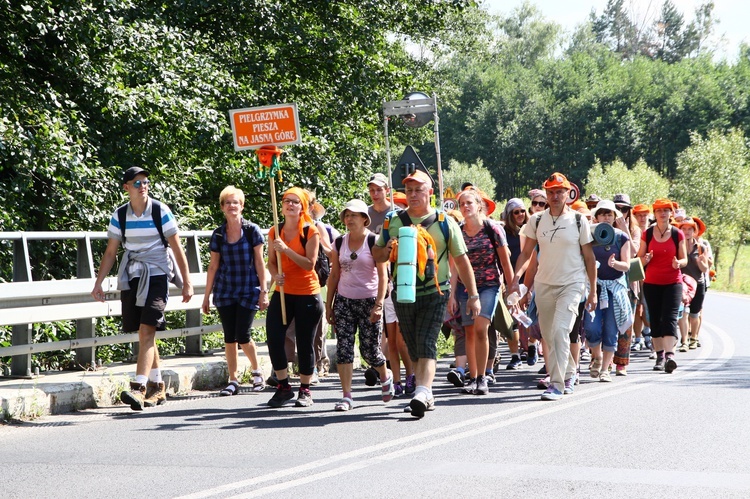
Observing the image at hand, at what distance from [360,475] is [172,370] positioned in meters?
4.41

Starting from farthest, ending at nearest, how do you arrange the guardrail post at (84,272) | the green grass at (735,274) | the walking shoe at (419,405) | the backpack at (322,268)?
the green grass at (735,274) < the backpack at (322,268) < the guardrail post at (84,272) < the walking shoe at (419,405)

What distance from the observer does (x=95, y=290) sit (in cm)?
877

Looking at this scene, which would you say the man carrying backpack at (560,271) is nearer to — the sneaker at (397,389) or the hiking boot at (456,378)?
the hiking boot at (456,378)

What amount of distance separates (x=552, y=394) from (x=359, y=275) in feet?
6.68

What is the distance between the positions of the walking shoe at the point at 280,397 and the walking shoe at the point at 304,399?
0.08 metres

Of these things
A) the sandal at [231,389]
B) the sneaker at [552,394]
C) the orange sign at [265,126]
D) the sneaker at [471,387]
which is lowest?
the sneaker at [552,394]

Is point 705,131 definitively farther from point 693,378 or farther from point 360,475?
point 360,475

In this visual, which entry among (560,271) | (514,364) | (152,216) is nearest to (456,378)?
(560,271)

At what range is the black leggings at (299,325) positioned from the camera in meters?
9.03

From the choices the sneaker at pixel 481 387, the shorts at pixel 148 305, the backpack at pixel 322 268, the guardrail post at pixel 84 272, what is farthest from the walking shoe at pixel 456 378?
the guardrail post at pixel 84 272

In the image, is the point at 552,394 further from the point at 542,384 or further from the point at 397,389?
the point at 397,389

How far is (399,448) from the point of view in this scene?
682 cm

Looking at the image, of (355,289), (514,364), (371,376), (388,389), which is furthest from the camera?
(514,364)

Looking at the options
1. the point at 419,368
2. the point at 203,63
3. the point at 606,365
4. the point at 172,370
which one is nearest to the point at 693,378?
the point at 606,365
